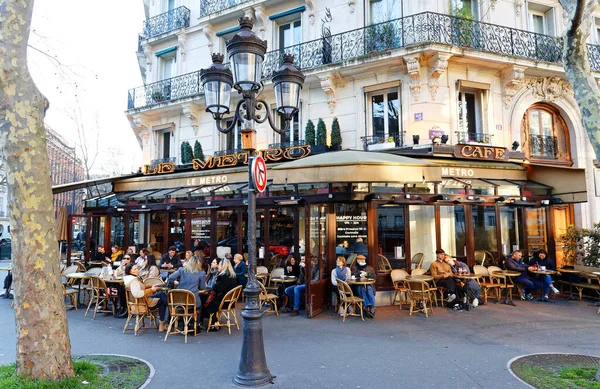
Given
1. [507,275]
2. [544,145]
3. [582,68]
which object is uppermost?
[544,145]

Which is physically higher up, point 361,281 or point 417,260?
point 417,260

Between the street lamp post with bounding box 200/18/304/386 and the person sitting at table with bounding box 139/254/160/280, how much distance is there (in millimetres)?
4572

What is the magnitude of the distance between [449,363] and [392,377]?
3.40 ft

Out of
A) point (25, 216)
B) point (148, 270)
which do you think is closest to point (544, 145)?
point (148, 270)

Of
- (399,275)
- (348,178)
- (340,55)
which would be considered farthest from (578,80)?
(340,55)

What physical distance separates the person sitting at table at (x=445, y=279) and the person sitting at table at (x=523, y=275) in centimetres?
211

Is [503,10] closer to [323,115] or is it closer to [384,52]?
[384,52]

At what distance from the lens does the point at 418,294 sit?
28.7 ft

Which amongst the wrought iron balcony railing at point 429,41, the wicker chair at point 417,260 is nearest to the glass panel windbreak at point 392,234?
the wicker chair at point 417,260

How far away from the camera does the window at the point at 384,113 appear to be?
1144 cm

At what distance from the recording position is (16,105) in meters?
4.37

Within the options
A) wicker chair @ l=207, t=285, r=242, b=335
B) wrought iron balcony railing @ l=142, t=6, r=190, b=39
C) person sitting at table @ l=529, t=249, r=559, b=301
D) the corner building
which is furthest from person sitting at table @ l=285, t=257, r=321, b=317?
wrought iron balcony railing @ l=142, t=6, r=190, b=39

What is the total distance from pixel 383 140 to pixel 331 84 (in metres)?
2.37

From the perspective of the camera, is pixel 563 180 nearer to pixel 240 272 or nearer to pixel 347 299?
pixel 347 299
